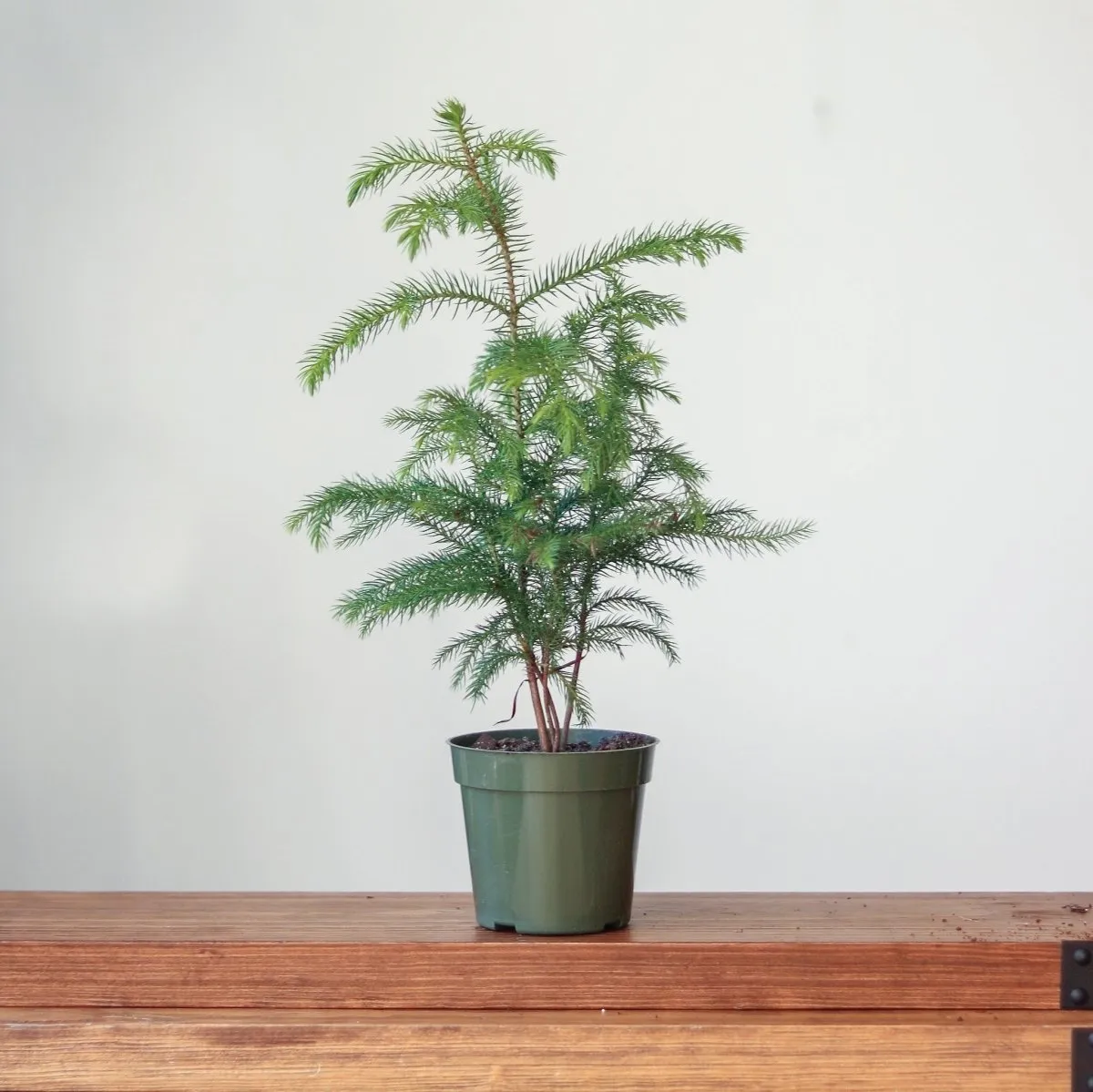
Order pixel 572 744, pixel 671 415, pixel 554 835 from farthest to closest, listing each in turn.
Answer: pixel 671 415 → pixel 572 744 → pixel 554 835

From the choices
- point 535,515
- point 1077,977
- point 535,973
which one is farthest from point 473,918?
point 1077,977

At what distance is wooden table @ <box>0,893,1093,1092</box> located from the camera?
114 cm

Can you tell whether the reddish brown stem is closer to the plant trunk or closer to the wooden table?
the plant trunk

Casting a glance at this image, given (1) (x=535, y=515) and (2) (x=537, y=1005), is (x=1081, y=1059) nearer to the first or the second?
(2) (x=537, y=1005)

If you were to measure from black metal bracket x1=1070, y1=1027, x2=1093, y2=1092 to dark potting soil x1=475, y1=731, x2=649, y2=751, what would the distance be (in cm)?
43

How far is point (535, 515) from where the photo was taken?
4.22 feet

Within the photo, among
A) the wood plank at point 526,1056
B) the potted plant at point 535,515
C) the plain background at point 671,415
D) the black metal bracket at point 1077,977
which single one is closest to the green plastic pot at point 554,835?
the potted plant at point 535,515

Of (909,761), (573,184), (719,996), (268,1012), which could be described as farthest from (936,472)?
(268,1012)

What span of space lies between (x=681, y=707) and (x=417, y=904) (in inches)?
47.8

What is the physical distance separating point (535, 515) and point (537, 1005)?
16.7 inches

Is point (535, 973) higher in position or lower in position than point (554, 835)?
lower

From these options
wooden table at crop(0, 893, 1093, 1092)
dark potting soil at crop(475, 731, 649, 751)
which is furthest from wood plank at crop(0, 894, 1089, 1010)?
dark potting soil at crop(475, 731, 649, 751)

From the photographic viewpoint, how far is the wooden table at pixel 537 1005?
3.74ft

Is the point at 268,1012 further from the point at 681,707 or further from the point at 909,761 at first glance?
the point at 909,761
